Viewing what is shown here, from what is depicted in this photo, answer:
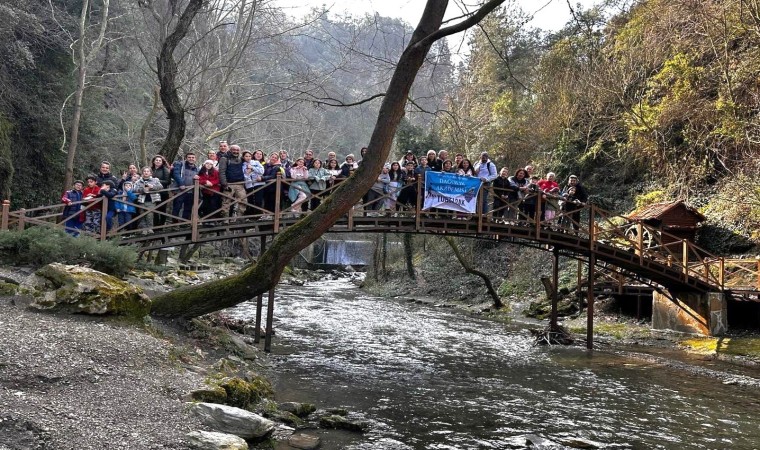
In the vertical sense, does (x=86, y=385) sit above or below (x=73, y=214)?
below

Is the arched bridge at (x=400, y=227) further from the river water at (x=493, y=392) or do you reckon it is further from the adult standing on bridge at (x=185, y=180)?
the river water at (x=493, y=392)

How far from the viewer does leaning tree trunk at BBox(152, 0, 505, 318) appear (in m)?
8.63

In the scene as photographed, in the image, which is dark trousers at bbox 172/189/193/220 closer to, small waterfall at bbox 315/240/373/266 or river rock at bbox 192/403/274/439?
river rock at bbox 192/403/274/439

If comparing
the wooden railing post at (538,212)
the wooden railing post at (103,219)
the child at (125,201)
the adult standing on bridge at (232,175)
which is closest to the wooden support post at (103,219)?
the wooden railing post at (103,219)

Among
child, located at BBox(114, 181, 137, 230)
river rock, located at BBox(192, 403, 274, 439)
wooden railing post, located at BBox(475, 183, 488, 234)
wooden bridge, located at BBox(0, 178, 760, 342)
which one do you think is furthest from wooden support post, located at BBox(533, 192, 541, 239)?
river rock, located at BBox(192, 403, 274, 439)

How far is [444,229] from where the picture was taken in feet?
48.0

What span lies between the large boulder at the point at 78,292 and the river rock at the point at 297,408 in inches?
110

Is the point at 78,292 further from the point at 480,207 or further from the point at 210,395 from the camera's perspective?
the point at 480,207

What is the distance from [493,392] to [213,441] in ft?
18.4

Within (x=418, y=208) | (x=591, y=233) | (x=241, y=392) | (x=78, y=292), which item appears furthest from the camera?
(x=591, y=233)

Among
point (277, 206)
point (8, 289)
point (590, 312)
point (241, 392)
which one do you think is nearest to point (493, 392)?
point (241, 392)

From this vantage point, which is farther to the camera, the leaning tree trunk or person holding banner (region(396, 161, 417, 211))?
person holding banner (region(396, 161, 417, 211))

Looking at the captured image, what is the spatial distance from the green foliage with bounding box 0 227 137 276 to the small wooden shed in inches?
593

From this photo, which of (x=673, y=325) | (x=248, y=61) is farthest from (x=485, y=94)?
(x=673, y=325)
